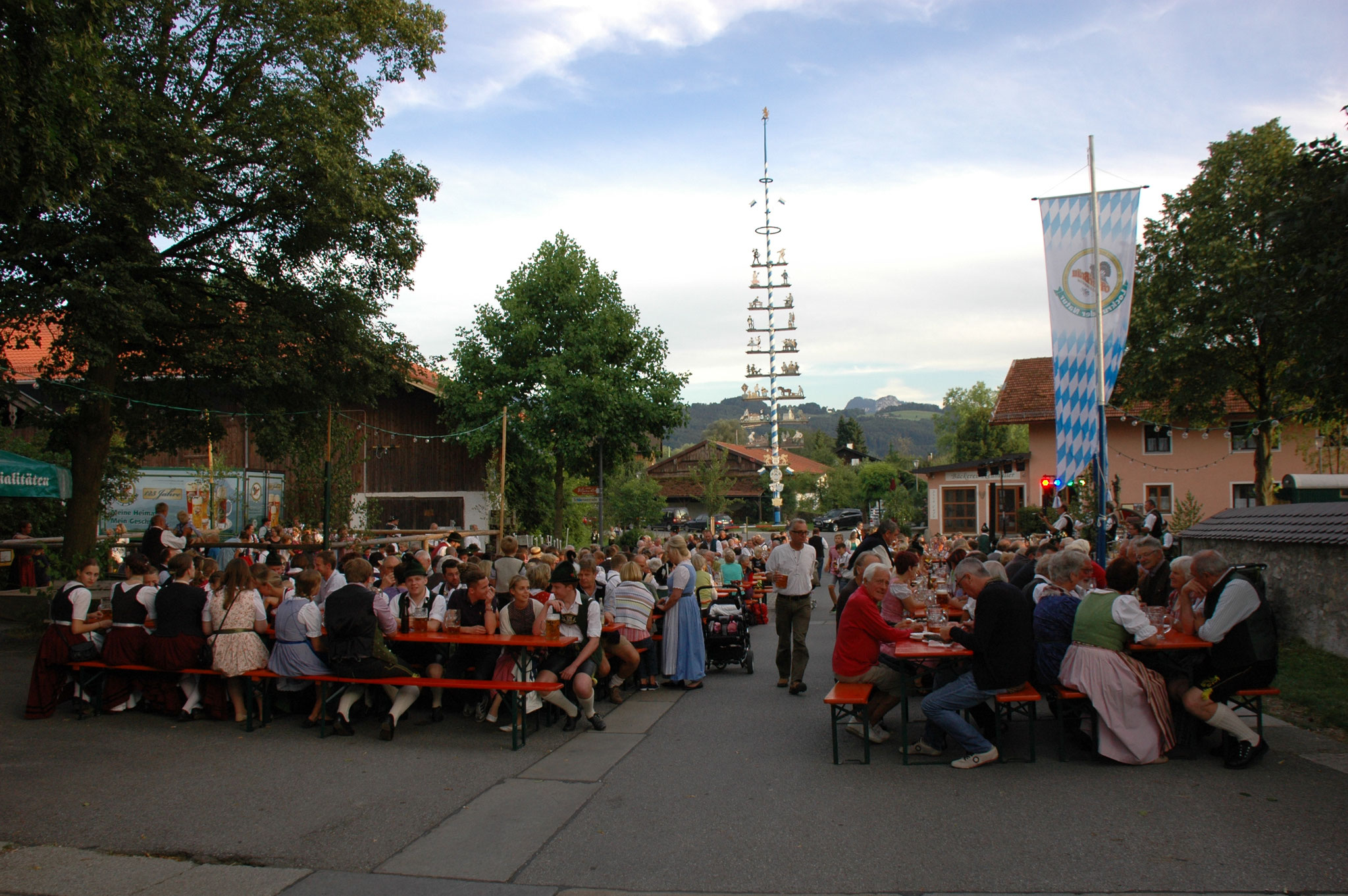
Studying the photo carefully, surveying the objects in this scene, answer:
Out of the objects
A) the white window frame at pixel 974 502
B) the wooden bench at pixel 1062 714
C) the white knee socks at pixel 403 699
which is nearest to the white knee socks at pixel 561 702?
the white knee socks at pixel 403 699

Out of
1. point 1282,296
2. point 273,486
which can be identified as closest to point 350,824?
point 1282,296

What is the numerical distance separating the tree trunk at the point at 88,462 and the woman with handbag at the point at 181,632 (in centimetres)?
597

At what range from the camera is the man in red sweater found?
7164 mm

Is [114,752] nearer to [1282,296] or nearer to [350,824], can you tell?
[350,824]

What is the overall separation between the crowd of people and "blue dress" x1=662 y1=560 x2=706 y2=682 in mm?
3013

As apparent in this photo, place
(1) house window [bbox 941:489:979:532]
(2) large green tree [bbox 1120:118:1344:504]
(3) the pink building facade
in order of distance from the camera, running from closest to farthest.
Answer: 1. (2) large green tree [bbox 1120:118:1344:504]
2. (3) the pink building facade
3. (1) house window [bbox 941:489:979:532]

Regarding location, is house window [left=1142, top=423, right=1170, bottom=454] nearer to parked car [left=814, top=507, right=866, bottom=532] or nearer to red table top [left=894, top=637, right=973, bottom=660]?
parked car [left=814, top=507, right=866, bottom=532]

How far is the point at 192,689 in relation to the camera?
8.51 meters

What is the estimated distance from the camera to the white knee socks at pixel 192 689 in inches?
334

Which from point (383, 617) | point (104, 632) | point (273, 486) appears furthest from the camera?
point (273, 486)

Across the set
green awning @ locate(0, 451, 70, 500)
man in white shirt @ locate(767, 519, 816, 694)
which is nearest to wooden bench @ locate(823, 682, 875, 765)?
man in white shirt @ locate(767, 519, 816, 694)

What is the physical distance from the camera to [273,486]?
76.9 feet

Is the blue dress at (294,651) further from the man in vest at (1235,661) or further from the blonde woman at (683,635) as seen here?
the man in vest at (1235,661)

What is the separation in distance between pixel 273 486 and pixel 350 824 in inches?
776
